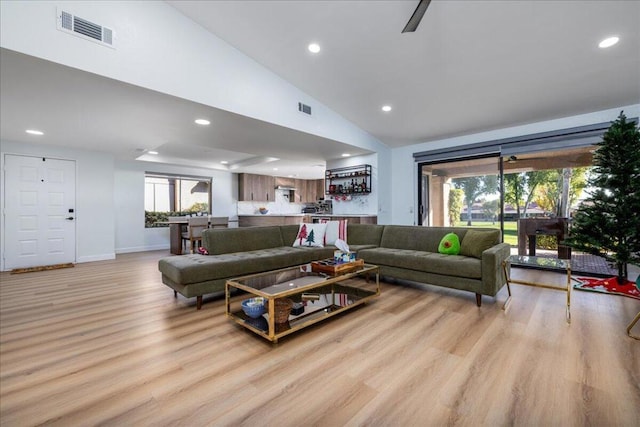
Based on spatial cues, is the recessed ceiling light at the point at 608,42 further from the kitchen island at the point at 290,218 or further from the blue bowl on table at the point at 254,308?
the blue bowl on table at the point at 254,308

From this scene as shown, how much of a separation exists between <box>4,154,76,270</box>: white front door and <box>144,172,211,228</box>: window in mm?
2037

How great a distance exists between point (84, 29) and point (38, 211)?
4.57 m

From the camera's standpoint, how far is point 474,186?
5.43m

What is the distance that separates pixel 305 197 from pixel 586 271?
834cm

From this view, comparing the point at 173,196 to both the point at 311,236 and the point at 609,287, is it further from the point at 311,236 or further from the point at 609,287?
the point at 609,287

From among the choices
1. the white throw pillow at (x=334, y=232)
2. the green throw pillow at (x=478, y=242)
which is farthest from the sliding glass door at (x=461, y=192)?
the white throw pillow at (x=334, y=232)

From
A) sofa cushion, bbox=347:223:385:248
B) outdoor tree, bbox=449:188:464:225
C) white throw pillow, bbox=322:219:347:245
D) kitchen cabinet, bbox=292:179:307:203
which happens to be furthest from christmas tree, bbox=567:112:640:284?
kitchen cabinet, bbox=292:179:307:203

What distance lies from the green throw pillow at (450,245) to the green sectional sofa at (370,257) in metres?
0.07

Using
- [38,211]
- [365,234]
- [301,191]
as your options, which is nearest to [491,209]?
[365,234]

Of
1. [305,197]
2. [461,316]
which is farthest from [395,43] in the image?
[305,197]

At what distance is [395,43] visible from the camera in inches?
122

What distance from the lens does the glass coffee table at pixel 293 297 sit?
216 cm

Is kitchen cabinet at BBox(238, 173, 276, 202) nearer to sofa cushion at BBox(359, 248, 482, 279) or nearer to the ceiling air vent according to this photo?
the ceiling air vent

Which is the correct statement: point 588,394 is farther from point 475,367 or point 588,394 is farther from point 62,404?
point 62,404
